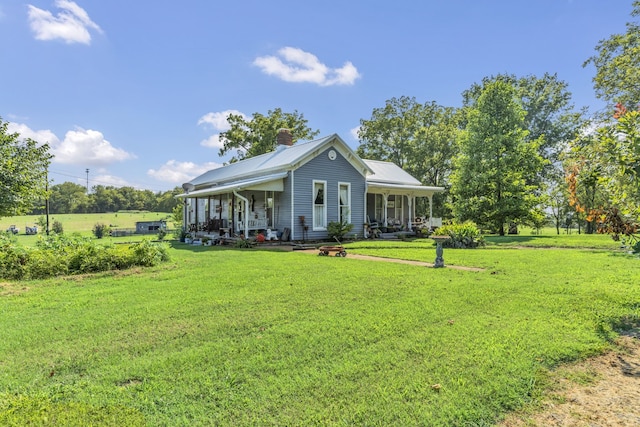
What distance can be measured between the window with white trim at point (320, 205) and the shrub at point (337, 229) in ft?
1.70

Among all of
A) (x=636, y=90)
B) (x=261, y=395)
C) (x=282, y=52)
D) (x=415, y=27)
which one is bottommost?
(x=261, y=395)

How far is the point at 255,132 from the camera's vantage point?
37750 mm

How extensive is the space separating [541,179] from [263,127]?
30.3 m

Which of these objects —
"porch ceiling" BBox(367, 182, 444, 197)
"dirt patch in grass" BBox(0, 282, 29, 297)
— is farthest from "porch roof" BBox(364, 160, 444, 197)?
"dirt patch in grass" BBox(0, 282, 29, 297)

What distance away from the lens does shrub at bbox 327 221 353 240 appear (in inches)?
696

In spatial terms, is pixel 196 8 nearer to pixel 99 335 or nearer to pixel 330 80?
pixel 99 335

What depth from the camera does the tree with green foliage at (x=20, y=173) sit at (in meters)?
14.2

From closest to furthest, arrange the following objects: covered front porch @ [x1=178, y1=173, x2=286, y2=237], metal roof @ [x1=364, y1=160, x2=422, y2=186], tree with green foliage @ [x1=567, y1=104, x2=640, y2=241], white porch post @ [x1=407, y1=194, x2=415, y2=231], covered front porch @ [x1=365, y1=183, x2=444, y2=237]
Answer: tree with green foliage @ [x1=567, y1=104, x2=640, y2=241] → covered front porch @ [x1=178, y1=173, x2=286, y2=237] → covered front porch @ [x1=365, y1=183, x2=444, y2=237] → white porch post @ [x1=407, y1=194, x2=415, y2=231] → metal roof @ [x1=364, y1=160, x2=422, y2=186]

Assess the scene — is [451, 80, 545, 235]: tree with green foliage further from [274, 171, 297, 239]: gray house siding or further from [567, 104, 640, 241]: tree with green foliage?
[567, 104, 640, 241]: tree with green foliage

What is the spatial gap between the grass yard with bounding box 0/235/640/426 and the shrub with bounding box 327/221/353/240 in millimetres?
10333

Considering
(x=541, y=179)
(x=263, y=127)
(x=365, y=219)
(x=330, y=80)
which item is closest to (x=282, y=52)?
(x=330, y=80)

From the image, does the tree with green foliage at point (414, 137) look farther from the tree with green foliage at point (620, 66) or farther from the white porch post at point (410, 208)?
the tree with green foliage at point (620, 66)

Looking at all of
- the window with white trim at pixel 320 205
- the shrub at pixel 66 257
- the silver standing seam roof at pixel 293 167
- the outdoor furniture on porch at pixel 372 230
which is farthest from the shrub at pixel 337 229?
the shrub at pixel 66 257

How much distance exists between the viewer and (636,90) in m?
19.6
